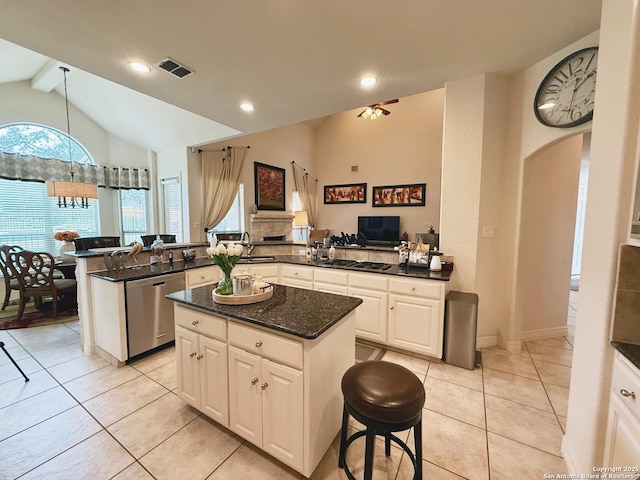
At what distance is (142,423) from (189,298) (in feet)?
3.14

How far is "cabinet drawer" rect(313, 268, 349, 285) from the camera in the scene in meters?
2.95

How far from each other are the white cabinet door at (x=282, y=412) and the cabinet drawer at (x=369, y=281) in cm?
161

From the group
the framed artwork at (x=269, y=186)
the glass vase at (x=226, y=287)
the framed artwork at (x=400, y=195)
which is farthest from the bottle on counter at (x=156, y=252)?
the framed artwork at (x=400, y=195)

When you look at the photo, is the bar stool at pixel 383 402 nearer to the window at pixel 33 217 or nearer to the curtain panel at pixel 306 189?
the window at pixel 33 217

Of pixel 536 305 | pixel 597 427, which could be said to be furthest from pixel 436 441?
pixel 536 305

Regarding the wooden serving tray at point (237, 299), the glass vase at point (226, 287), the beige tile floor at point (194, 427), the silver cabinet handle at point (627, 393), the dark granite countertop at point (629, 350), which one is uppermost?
the glass vase at point (226, 287)

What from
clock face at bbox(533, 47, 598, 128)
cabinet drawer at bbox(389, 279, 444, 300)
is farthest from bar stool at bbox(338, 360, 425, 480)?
clock face at bbox(533, 47, 598, 128)

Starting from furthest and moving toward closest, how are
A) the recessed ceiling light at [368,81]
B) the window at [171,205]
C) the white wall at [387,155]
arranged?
the white wall at [387,155] → the window at [171,205] → the recessed ceiling light at [368,81]

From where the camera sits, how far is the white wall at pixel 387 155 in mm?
6492

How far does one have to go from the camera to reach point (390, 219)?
702 cm

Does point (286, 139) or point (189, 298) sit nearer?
point (189, 298)

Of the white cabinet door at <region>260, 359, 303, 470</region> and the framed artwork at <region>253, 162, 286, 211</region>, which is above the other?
the framed artwork at <region>253, 162, 286, 211</region>

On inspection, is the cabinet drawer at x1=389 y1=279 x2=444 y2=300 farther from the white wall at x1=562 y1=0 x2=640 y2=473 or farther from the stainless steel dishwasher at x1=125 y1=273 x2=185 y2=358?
the stainless steel dishwasher at x1=125 y1=273 x2=185 y2=358

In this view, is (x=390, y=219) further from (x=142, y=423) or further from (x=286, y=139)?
(x=142, y=423)
